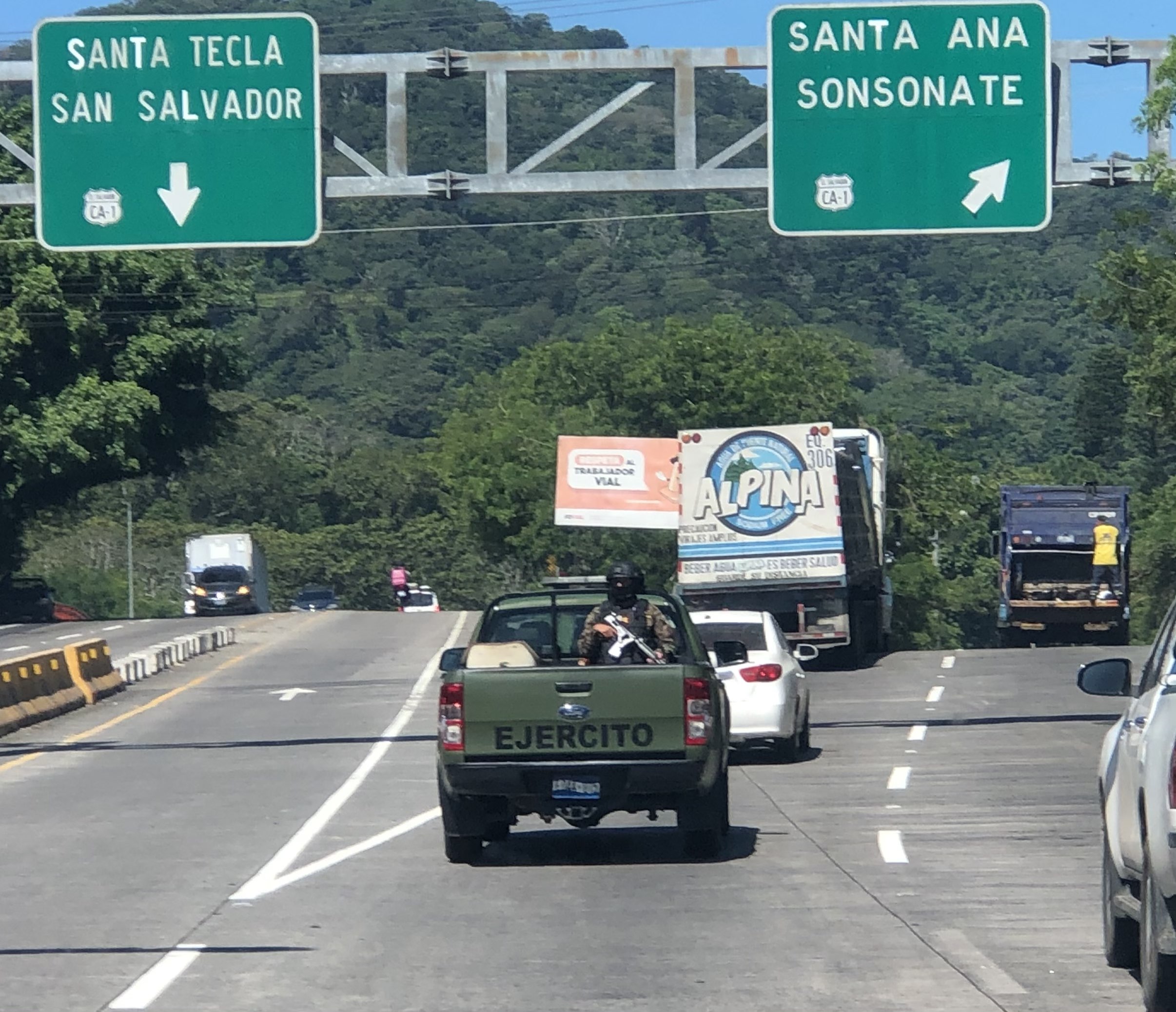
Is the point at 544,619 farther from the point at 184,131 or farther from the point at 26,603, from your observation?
the point at 26,603

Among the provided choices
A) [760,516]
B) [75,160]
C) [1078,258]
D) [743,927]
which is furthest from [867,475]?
[1078,258]

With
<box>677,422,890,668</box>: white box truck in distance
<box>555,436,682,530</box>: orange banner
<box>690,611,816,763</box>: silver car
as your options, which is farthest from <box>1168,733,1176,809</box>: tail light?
<box>555,436,682,530</box>: orange banner

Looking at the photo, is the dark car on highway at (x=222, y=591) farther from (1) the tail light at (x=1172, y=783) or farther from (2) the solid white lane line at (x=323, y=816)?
(1) the tail light at (x=1172, y=783)

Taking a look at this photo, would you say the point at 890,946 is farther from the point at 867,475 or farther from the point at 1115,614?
the point at 1115,614

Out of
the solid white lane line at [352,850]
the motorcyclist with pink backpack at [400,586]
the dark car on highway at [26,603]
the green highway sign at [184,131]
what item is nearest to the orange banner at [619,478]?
the dark car on highway at [26,603]

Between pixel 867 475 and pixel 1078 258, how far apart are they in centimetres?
13921

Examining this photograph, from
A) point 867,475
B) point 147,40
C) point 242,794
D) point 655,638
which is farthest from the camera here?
point 867,475

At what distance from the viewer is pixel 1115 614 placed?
44219mm

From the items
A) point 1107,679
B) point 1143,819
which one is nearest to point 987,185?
point 1107,679

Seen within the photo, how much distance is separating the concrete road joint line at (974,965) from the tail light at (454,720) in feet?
12.0

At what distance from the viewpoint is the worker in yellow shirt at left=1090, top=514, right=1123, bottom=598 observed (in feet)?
144

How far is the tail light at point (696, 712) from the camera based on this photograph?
1281 cm

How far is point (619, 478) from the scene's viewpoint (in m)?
54.4

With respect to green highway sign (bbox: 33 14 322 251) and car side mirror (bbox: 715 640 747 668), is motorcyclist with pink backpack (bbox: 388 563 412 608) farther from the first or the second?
car side mirror (bbox: 715 640 747 668)
